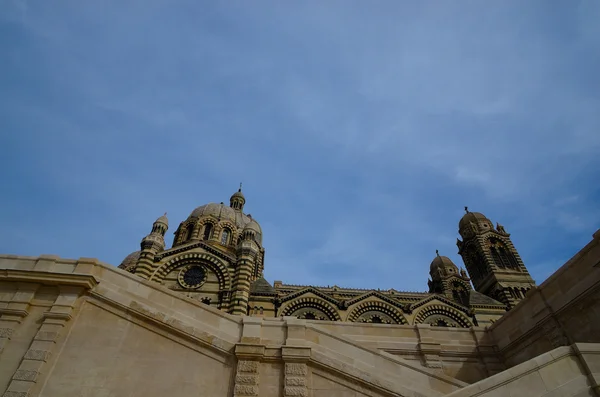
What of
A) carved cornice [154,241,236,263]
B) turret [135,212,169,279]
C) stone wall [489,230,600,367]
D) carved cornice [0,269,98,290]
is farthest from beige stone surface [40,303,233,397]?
carved cornice [154,241,236,263]

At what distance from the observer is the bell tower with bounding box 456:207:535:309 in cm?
3391

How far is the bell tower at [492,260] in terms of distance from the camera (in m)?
33.9

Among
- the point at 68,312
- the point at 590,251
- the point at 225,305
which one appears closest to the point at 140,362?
the point at 68,312

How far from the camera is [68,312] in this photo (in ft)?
26.6

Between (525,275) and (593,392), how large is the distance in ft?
115

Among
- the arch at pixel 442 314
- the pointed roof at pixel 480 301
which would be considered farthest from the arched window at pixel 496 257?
the arch at pixel 442 314

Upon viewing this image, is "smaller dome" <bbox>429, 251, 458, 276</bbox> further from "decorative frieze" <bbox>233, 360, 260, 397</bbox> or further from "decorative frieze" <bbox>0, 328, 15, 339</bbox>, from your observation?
"decorative frieze" <bbox>0, 328, 15, 339</bbox>

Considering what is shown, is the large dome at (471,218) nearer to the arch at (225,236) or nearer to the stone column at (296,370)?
the arch at (225,236)

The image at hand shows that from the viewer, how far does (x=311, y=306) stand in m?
25.5

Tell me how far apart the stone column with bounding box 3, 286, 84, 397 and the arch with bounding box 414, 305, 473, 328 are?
23.3 meters

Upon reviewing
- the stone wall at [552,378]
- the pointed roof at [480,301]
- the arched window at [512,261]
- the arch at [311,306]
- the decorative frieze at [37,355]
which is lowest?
the stone wall at [552,378]

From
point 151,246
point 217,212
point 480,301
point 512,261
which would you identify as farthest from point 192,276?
point 512,261

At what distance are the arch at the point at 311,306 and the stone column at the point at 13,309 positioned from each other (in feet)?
58.5

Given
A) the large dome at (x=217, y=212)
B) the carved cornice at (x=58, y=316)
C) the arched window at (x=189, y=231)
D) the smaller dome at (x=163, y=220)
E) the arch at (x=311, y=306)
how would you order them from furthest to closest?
1. the large dome at (x=217, y=212)
2. the arched window at (x=189, y=231)
3. the smaller dome at (x=163, y=220)
4. the arch at (x=311, y=306)
5. the carved cornice at (x=58, y=316)
